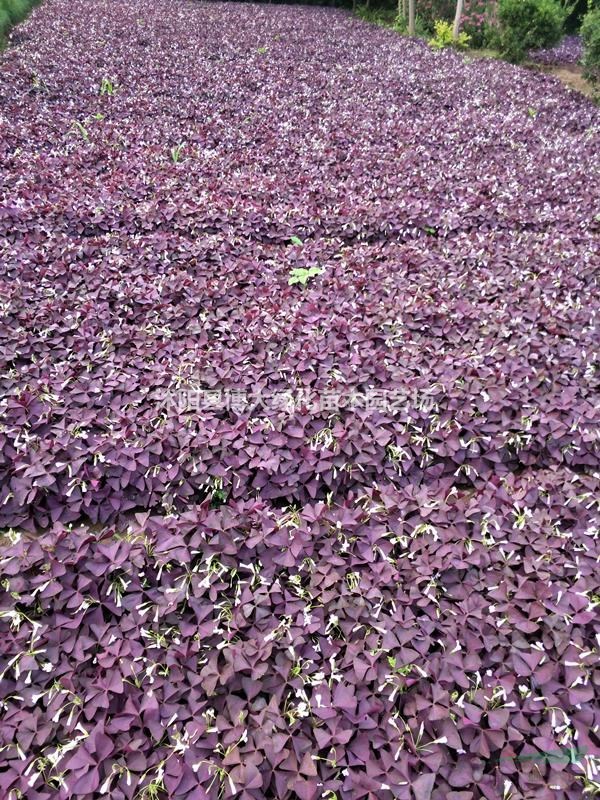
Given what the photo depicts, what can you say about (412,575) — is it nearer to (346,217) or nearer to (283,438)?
(283,438)

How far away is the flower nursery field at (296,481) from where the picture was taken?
1.67m

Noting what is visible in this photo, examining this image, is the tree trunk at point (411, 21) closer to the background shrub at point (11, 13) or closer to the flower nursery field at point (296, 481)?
the background shrub at point (11, 13)

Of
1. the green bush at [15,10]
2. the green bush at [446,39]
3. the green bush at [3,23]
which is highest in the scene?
the green bush at [446,39]

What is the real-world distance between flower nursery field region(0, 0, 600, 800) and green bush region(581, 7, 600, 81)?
16.8 ft

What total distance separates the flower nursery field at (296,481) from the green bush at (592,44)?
5134 millimetres

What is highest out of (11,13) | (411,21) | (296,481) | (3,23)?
(411,21)

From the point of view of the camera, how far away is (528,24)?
11219mm

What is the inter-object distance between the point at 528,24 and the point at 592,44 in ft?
9.43

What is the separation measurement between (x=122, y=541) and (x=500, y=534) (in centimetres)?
158

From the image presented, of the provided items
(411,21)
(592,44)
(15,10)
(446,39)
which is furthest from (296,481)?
(411,21)

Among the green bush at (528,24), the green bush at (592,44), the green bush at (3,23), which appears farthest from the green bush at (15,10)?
the green bush at (592,44)

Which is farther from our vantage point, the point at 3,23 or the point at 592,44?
the point at 3,23

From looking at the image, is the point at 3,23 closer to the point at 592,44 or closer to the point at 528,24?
the point at 528,24

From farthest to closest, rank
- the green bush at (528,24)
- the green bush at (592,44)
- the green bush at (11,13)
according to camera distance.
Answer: the green bush at (528,24) → the green bush at (11,13) → the green bush at (592,44)
